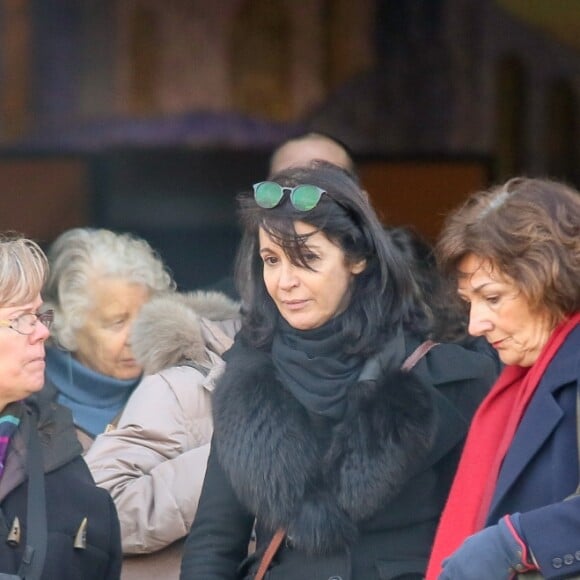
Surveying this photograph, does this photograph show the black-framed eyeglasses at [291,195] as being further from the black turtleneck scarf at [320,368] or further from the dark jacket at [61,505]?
the dark jacket at [61,505]

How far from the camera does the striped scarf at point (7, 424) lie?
3047mm

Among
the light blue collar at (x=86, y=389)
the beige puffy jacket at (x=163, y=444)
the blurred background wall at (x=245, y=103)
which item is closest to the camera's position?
the beige puffy jacket at (x=163, y=444)

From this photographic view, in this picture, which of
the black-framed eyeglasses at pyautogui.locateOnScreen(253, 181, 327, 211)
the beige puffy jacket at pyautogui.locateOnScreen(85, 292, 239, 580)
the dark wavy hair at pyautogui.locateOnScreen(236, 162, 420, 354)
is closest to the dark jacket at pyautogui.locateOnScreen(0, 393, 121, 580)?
the beige puffy jacket at pyautogui.locateOnScreen(85, 292, 239, 580)

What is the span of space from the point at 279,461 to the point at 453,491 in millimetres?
366

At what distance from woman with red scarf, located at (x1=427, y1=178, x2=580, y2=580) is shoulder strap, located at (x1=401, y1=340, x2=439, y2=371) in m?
0.24

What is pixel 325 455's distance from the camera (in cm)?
305

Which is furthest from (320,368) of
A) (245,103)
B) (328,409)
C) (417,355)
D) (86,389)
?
(245,103)

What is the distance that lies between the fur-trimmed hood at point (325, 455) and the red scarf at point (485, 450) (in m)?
0.14

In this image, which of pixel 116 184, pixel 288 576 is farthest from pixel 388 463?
pixel 116 184

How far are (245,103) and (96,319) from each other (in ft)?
11.7

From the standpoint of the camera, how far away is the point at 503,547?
8.60 feet

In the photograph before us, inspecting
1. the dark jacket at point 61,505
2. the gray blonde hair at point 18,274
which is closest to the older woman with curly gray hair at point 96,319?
the dark jacket at point 61,505

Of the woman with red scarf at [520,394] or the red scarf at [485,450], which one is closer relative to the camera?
the woman with red scarf at [520,394]

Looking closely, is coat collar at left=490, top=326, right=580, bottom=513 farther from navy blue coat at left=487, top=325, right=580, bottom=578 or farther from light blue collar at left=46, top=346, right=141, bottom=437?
light blue collar at left=46, top=346, right=141, bottom=437
